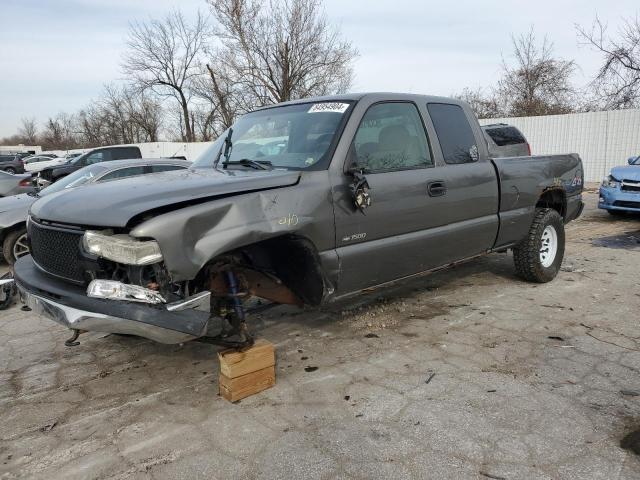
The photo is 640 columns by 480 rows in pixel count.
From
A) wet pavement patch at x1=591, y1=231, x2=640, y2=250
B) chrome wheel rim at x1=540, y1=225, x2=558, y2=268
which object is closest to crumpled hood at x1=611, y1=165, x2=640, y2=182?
wet pavement patch at x1=591, y1=231, x2=640, y2=250

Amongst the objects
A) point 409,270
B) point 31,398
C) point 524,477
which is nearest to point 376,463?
point 524,477

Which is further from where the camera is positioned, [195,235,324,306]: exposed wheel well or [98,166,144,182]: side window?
[98,166,144,182]: side window

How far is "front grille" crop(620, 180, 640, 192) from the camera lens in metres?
9.39

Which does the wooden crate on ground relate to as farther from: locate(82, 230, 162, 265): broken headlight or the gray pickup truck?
locate(82, 230, 162, 265): broken headlight

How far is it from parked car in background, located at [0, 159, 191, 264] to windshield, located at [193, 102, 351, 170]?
2249mm

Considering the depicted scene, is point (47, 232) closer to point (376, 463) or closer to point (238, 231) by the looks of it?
point (238, 231)

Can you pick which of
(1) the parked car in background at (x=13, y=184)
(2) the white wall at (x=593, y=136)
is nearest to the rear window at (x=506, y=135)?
(1) the parked car in background at (x=13, y=184)

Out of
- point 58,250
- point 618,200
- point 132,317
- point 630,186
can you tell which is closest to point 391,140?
point 132,317

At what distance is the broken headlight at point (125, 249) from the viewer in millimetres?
2393

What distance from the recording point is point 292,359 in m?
3.62

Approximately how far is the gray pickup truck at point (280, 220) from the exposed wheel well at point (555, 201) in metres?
0.61

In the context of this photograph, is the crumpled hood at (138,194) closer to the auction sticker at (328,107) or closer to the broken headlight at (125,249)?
the broken headlight at (125,249)

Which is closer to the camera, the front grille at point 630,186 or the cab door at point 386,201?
the cab door at point 386,201

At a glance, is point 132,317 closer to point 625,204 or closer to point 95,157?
point 625,204
